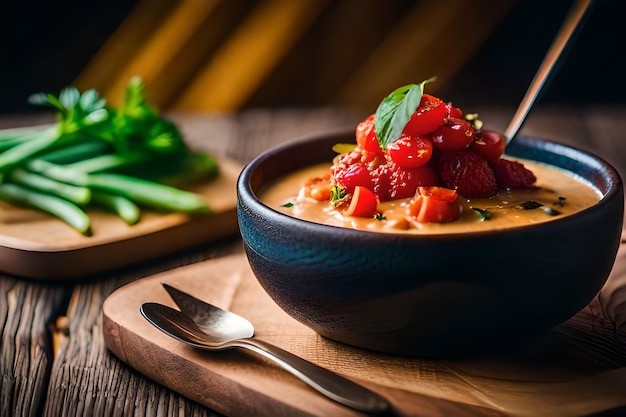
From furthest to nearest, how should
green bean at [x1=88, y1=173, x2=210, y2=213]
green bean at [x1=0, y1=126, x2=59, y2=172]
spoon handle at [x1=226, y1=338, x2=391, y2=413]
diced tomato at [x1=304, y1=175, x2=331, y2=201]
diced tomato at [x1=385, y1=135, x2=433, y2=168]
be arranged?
1. green bean at [x1=0, y1=126, x2=59, y2=172]
2. green bean at [x1=88, y1=173, x2=210, y2=213]
3. diced tomato at [x1=304, y1=175, x2=331, y2=201]
4. diced tomato at [x1=385, y1=135, x2=433, y2=168]
5. spoon handle at [x1=226, y1=338, x2=391, y2=413]

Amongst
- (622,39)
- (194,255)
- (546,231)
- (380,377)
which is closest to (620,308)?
(546,231)

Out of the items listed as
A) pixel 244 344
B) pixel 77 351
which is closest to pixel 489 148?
pixel 244 344

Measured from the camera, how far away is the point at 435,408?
165 cm

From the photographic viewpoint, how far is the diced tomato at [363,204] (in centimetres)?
190

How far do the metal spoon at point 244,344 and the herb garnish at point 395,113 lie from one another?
1.84 feet

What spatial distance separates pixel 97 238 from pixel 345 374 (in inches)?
50.6

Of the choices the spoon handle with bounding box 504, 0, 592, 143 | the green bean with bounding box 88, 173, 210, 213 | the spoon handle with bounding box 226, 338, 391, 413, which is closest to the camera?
the spoon handle with bounding box 226, 338, 391, 413

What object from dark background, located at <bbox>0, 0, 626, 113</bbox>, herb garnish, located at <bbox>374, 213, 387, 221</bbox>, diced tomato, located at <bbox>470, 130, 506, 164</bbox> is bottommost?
dark background, located at <bbox>0, 0, 626, 113</bbox>

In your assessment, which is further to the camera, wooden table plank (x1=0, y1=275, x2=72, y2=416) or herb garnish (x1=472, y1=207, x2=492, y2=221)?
wooden table plank (x1=0, y1=275, x2=72, y2=416)

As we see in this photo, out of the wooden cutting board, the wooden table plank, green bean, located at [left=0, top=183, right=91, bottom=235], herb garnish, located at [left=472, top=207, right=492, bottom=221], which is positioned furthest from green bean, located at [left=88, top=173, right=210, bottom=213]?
herb garnish, located at [left=472, top=207, right=492, bottom=221]

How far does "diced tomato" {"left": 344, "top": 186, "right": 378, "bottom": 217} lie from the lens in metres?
1.90

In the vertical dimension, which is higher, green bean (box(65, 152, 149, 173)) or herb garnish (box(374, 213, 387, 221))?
herb garnish (box(374, 213, 387, 221))

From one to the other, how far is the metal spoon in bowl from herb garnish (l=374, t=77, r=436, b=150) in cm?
56

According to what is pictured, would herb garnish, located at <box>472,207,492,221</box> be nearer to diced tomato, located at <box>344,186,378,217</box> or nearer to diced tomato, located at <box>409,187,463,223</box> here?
diced tomato, located at <box>409,187,463,223</box>
